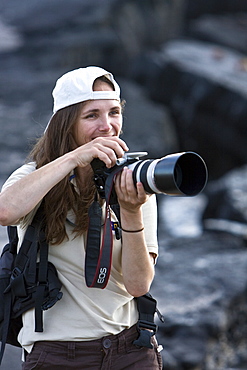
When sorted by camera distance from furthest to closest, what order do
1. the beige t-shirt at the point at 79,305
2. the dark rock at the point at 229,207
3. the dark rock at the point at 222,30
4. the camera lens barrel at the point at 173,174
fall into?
1. the dark rock at the point at 222,30
2. the dark rock at the point at 229,207
3. the beige t-shirt at the point at 79,305
4. the camera lens barrel at the point at 173,174

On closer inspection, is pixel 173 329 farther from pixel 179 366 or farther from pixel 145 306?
pixel 145 306

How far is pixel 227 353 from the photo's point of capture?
4.27m

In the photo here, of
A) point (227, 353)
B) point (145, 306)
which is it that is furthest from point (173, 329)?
point (145, 306)

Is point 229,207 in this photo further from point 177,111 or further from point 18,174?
point 18,174

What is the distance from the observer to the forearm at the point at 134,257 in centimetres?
170

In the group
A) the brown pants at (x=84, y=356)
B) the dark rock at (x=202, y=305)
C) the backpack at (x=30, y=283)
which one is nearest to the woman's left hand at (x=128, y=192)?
the backpack at (x=30, y=283)

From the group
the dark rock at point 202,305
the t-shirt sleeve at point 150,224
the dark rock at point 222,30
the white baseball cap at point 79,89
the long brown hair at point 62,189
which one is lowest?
the dark rock at point 222,30

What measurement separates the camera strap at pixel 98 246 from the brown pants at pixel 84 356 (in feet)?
0.51

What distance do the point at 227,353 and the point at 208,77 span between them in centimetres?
774

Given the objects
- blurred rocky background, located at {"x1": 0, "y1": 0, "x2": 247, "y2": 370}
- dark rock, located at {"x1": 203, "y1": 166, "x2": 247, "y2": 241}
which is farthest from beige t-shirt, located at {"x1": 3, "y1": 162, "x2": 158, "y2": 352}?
dark rock, located at {"x1": 203, "y1": 166, "x2": 247, "y2": 241}

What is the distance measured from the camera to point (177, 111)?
1185 cm

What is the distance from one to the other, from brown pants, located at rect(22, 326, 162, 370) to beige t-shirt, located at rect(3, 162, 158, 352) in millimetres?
18

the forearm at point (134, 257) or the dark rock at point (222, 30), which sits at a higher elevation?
the forearm at point (134, 257)

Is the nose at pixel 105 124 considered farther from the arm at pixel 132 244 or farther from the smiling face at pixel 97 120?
the arm at pixel 132 244
